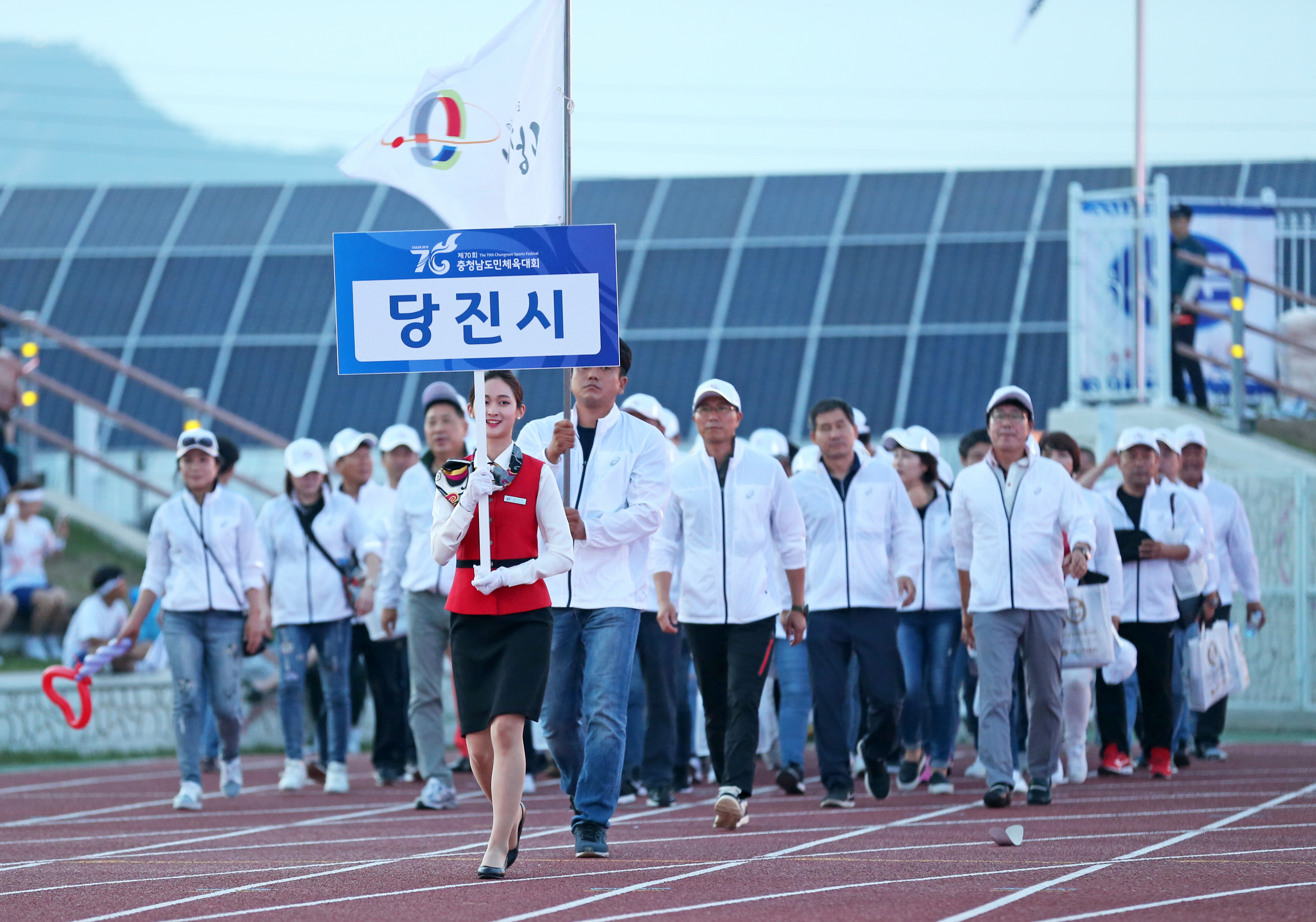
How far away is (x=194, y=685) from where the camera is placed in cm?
Answer: 1146

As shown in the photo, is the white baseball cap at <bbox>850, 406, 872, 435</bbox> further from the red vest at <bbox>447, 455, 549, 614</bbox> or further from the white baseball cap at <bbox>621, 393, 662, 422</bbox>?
the red vest at <bbox>447, 455, 549, 614</bbox>

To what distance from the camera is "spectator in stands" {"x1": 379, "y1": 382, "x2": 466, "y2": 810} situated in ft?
36.6

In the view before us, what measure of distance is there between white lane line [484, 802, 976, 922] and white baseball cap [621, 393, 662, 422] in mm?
3277

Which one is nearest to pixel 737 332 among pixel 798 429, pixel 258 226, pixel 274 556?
pixel 798 429

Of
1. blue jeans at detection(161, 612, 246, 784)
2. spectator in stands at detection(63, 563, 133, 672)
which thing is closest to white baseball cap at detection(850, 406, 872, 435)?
blue jeans at detection(161, 612, 246, 784)

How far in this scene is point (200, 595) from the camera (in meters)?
11.5

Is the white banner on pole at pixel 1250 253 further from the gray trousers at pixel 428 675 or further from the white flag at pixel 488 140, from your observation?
the white flag at pixel 488 140

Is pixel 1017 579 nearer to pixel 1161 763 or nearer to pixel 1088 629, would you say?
pixel 1088 629

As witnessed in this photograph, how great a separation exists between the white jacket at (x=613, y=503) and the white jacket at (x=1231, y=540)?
676cm

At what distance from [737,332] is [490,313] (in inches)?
752

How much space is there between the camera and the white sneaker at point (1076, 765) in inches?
471

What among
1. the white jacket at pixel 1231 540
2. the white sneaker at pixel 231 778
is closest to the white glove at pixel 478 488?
the white sneaker at pixel 231 778

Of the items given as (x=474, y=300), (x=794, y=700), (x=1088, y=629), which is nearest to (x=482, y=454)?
(x=474, y=300)

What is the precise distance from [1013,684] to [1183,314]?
8.47 meters
